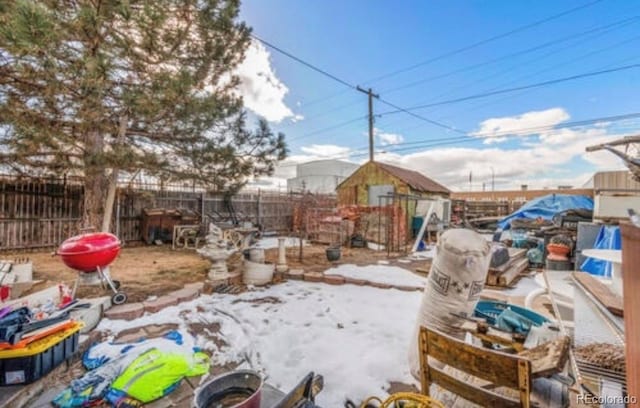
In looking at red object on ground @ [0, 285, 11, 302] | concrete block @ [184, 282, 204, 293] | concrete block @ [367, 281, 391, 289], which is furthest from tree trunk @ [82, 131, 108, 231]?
concrete block @ [367, 281, 391, 289]

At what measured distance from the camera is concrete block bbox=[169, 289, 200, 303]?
3.93 m

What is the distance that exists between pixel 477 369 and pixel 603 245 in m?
5.09

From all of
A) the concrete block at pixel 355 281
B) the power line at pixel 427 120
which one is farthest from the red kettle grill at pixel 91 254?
the power line at pixel 427 120

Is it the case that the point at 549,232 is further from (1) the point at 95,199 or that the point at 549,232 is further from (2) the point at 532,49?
(1) the point at 95,199

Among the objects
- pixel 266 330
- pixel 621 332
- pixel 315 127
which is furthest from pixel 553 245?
pixel 315 127

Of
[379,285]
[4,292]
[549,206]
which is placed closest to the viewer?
[4,292]

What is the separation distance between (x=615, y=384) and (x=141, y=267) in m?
6.55

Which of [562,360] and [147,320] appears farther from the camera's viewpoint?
[147,320]

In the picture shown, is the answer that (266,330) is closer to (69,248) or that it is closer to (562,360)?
(69,248)

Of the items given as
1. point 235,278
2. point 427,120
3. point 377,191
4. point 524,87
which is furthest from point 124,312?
point 427,120

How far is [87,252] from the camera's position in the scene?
10.9ft

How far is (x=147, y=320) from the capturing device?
10.8 feet

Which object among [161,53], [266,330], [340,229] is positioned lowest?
[266,330]

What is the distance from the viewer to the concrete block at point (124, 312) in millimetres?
3256
